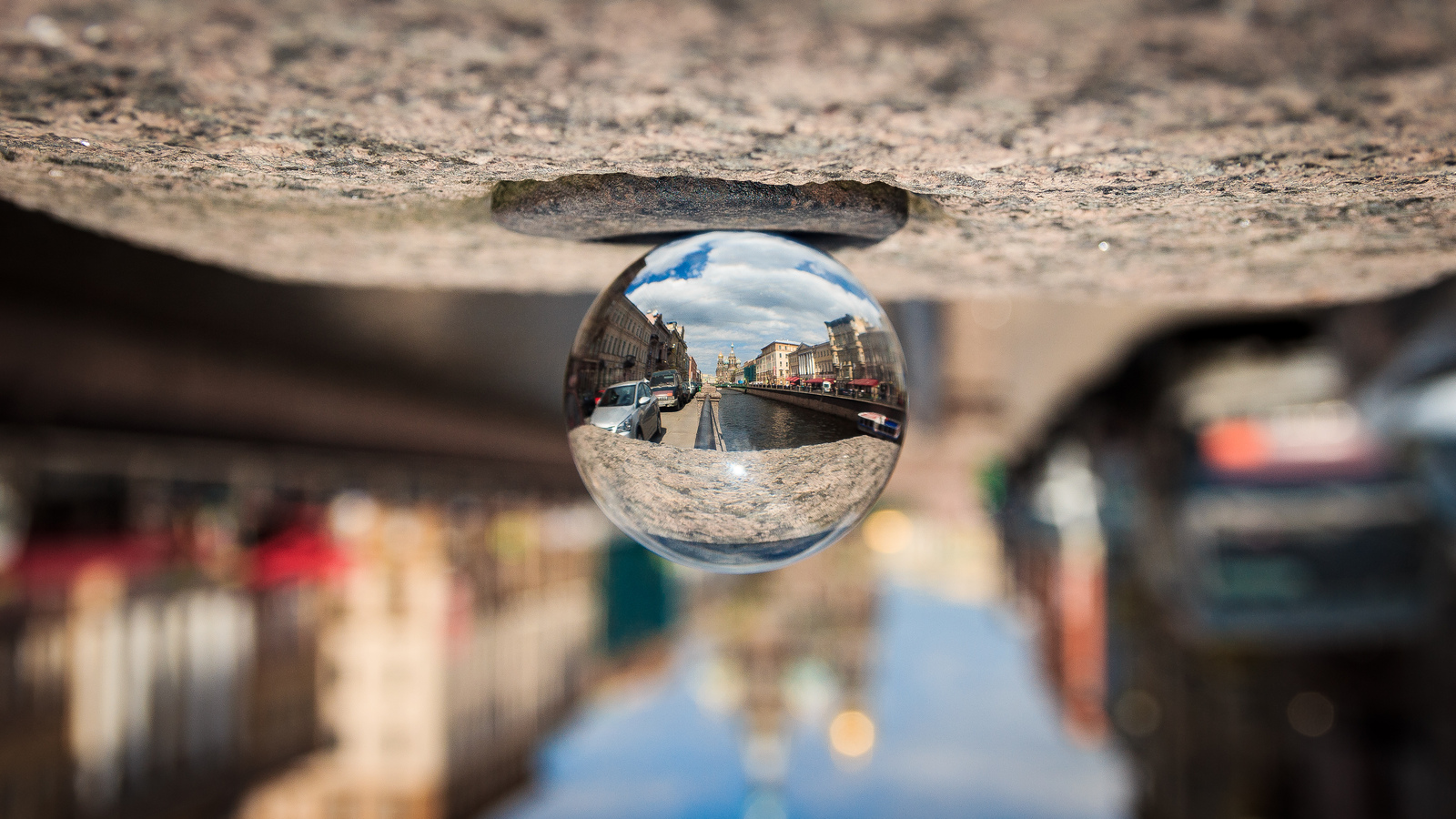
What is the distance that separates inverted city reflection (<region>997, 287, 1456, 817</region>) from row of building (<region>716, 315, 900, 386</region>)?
15.4ft

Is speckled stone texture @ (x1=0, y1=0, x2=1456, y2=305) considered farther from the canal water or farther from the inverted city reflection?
the inverted city reflection

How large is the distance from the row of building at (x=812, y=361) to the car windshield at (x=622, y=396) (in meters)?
0.12

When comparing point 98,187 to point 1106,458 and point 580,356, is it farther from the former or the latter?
point 1106,458

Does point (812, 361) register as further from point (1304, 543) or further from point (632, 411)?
point (1304, 543)

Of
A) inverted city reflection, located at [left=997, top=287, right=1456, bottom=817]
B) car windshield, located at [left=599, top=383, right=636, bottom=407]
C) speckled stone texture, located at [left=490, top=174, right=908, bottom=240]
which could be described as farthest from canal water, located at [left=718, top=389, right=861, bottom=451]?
inverted city reflection, located at [left=997, top=287, right=1456, bottom=817]

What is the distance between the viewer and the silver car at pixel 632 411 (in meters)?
1.17

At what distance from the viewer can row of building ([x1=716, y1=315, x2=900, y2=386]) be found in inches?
46.6

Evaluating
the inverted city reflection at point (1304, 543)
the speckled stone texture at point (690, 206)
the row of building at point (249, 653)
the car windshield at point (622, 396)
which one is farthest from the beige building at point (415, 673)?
the car windshield at point (622, 396)

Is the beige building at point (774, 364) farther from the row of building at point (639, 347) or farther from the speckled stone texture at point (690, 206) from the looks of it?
the speckled stone texture at point (690, 206)

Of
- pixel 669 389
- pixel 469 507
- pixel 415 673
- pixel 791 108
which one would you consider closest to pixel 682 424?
pixel 669 389

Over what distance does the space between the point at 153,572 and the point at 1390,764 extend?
12.7 meters

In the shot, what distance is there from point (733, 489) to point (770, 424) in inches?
4.0

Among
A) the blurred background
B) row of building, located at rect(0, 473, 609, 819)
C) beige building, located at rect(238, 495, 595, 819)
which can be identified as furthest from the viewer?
beige building, located at rect(238, 495, 595, 819)

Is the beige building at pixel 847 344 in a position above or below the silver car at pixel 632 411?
above
